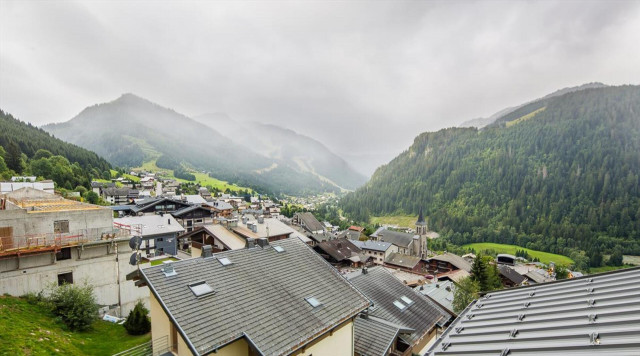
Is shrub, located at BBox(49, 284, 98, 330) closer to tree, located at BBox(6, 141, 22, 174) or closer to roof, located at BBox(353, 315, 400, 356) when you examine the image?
roof, located at BBox(353, 315, 400, 356)

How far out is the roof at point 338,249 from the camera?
201ft

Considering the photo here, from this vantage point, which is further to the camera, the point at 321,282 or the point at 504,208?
the point at 504,208

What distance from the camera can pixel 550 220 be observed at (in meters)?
158

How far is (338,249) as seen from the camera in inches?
2596

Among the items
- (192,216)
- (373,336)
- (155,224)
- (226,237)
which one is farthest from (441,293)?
(192,216)

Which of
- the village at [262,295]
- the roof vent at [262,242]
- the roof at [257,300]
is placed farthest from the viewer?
the roof vent at [262,242]

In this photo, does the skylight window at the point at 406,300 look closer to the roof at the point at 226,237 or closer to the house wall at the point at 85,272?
the house wall at the point at 85,272

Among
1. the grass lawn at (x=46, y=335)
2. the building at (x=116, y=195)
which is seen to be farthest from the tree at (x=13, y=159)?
the grass lawn at (x=46, y=335)

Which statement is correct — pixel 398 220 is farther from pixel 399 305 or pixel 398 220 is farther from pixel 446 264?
pixel 399 305

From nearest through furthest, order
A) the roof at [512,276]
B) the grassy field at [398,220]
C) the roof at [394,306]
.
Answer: the roof at [394,306] < the roof at [512,276] < the grassy field at [398,220]

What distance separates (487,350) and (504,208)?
8060 inches

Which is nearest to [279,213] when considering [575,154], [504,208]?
[504,208]

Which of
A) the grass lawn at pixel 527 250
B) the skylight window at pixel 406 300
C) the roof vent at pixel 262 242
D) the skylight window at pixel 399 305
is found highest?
the roof vent at pixel 262 242

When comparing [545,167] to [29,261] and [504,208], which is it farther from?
[29,261]
